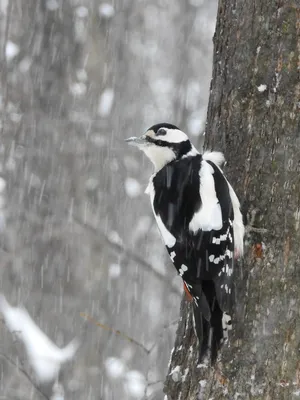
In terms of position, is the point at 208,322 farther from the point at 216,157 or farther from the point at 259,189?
the point at 216,157

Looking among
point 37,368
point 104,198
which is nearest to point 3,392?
point 37,368

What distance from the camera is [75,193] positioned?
8.50 metres

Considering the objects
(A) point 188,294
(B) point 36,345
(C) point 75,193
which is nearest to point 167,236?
(A) point 188,294

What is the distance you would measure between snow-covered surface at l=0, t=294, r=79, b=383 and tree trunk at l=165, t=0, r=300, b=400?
3669mm

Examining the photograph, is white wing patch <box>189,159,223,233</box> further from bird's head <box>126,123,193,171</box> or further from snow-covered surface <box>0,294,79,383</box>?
snow-covered surface <box>0,294,79,383</box>

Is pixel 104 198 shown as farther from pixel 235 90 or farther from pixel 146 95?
pixel 235 90

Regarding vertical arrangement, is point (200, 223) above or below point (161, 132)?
below

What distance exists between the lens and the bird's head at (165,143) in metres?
4.31

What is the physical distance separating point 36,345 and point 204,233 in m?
4.06

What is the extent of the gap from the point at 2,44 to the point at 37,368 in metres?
4.05

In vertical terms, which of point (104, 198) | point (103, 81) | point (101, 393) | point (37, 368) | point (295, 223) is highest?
point (103, 81)

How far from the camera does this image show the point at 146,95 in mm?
10789

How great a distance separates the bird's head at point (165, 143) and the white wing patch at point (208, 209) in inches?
17.8

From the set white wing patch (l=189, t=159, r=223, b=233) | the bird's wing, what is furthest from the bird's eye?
white wing patch (l=189, t=159, r=223, b=233)
